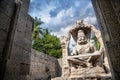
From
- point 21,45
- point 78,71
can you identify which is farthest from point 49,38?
point 21,45

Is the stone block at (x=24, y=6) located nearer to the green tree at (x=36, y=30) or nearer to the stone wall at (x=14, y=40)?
the stone wall at (x=14, y=40)

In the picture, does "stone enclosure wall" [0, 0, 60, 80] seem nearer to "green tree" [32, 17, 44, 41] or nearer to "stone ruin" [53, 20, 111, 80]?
"stone ruin" [53, 20, 111, 80]

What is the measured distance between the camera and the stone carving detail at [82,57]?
374 cm

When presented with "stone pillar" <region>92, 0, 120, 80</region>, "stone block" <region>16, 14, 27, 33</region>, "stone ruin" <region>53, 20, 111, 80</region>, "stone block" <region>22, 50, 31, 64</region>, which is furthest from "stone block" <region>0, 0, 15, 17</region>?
"stone ruin" <region>53, 20, 111, 80</region>

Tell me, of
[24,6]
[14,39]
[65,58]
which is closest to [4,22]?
[14,39]

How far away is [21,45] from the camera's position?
2.50 m

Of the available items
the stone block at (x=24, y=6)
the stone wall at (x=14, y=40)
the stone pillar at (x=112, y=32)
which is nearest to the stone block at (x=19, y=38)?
the stone wall at (x=14, y=40)

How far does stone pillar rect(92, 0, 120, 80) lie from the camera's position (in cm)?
161

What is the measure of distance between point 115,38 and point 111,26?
0.71 feet

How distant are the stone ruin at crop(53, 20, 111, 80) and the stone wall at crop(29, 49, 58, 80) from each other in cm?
317

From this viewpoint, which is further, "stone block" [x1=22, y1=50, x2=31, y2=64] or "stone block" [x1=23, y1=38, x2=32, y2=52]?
"stone block" [x1=23, y1=38, x2=32, y2=52]

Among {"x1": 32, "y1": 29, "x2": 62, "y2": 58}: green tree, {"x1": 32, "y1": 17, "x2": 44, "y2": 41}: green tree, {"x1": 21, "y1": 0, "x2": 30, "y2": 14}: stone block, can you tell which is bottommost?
{"x1": 21, "y1": 0, "x2": 30, "y2": 14}: stone block

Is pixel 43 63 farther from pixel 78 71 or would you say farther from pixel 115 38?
pixel 115 38

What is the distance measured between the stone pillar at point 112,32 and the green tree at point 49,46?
1494 centimetres
